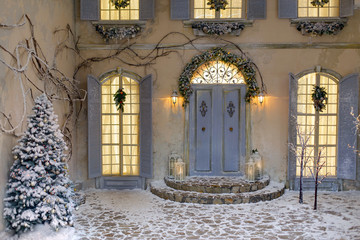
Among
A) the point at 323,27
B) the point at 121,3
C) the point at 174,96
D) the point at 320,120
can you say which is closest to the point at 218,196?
the point at 174,96

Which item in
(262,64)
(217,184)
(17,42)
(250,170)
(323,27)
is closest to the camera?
(17,42)

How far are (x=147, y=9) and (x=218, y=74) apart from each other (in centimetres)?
229

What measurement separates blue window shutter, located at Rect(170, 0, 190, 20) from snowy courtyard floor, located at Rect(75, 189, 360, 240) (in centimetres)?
427

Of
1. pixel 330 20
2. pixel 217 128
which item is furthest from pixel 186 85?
pixel 330 20

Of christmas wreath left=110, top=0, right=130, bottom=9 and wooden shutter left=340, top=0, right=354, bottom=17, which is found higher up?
christmas wreath left=110, top=0, right=130, bottom=9

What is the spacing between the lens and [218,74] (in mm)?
8805

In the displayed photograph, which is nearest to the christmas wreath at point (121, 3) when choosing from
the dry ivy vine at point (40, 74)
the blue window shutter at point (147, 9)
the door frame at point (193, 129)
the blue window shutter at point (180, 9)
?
the blue window shutter at point (147, 9)

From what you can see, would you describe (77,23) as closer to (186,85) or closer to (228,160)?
(186,85)

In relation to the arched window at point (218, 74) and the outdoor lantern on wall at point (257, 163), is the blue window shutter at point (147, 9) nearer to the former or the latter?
the arched window at point (218, 74)

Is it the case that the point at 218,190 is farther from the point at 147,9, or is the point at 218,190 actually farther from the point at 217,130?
the point at 147,9

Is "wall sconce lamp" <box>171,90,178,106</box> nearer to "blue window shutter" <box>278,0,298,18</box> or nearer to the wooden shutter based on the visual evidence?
"blue window shutter" <box>278,0,298,18</box>

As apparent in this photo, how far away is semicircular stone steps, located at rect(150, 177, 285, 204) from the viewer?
24.9 ft

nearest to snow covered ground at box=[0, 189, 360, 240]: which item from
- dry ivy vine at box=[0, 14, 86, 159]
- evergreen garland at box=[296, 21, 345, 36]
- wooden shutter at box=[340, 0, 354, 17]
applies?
dry ivy vine at box=[0, 14, 86, 159]

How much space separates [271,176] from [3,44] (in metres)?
6.41
